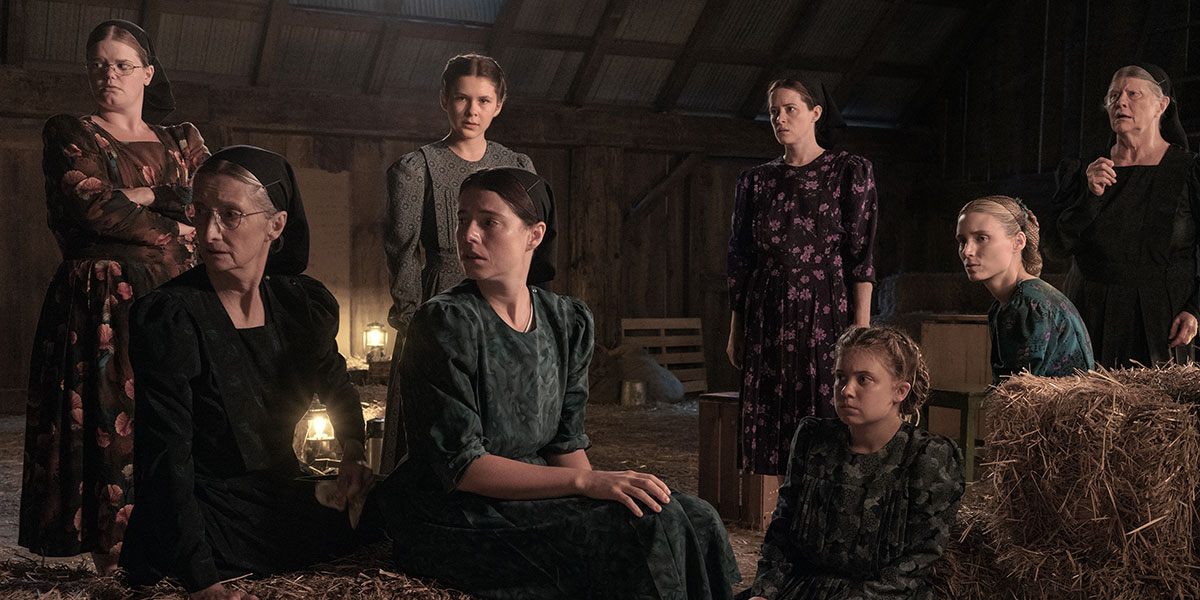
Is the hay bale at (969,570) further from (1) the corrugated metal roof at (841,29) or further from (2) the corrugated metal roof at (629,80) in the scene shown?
(1) the corrugated metal roof at (841,29)

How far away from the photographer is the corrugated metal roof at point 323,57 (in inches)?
310

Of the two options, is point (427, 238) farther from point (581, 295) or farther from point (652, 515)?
point (581, 295)

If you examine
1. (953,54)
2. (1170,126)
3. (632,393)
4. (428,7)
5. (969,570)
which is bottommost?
(969,570)

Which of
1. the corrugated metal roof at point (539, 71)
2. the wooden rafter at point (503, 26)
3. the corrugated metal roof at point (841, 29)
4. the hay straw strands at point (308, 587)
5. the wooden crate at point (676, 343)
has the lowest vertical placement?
the hay straw strands at point (308, 587)

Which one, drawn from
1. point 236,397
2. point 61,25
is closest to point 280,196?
point 236,397

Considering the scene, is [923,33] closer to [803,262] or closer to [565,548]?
[803,262]

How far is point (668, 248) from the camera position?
9555 mm

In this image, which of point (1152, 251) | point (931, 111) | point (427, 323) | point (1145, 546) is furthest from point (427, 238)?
point (931, 111)

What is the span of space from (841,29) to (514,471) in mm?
7550

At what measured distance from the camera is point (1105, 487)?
2.86 meters

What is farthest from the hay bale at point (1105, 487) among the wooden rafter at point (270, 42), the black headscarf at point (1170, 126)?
the wooden rafter at point (270, 42)

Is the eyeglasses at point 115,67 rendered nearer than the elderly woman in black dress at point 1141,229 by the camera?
Yes

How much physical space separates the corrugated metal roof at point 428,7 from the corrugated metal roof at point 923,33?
3433 millimetres

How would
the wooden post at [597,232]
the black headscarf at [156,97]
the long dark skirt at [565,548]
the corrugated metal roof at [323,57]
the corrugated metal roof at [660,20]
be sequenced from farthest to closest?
the wooden post at [597,232], the corrugated metal roof at [660,20], the corrugated metal roof at [323,57], the black headscarf at [156,97], the long dark skirt at [565,548]
